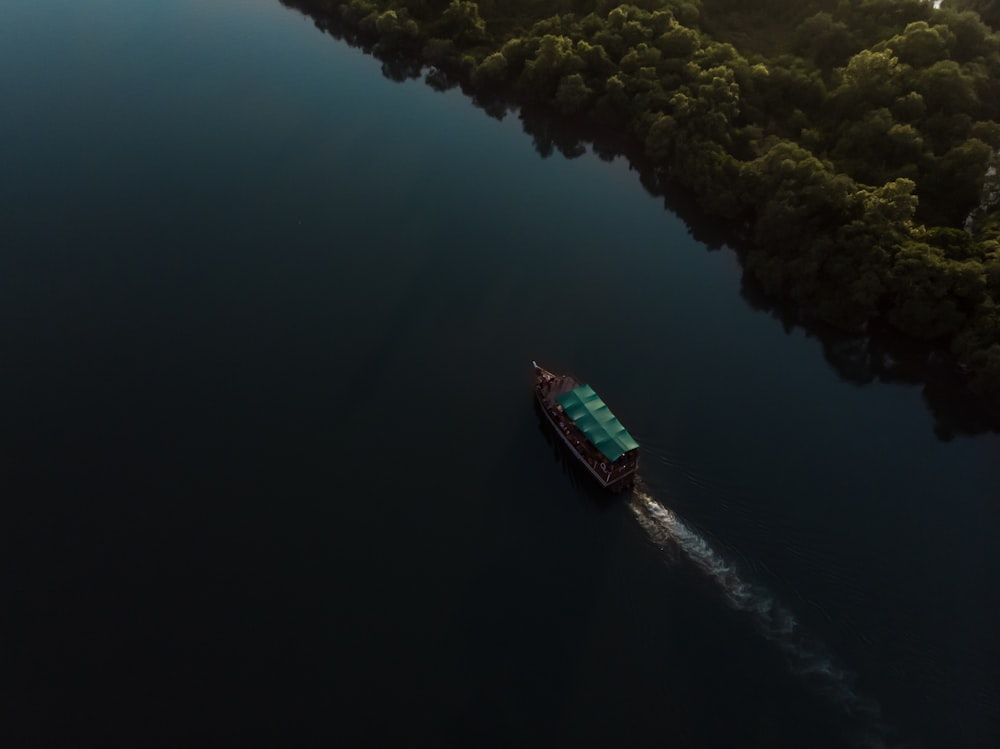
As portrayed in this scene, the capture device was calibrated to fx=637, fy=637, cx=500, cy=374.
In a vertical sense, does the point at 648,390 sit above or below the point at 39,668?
above

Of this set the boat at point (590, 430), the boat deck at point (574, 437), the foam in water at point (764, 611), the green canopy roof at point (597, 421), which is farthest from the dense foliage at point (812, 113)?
the foam in water at point (764, 611)

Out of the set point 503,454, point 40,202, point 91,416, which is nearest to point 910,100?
point 503,454

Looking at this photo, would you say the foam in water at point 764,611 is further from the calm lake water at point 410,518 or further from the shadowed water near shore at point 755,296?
the shadowed water near shore at point 755,296

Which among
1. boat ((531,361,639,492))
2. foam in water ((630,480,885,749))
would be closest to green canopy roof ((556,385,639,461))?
boat ((531,361,639,492))

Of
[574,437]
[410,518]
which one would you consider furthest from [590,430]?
[410,518]

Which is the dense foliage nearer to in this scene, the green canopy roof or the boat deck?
the green canopy roof

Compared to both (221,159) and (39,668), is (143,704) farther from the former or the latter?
(221,159)

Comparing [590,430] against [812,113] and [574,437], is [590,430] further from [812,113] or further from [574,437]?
[812,113]
